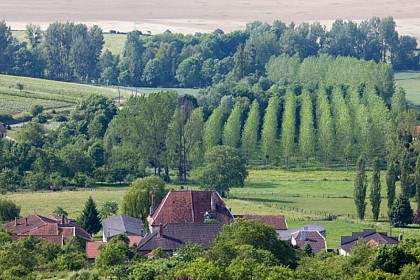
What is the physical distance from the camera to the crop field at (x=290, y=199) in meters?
78.4

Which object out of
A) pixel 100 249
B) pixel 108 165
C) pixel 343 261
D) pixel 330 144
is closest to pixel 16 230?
pixel 100 249

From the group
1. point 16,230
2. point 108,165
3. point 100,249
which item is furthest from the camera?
point 108,165

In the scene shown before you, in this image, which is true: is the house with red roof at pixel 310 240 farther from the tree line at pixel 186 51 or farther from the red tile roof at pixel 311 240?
the tree line at pixel 186 51

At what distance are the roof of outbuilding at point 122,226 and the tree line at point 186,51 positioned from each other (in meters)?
65.9

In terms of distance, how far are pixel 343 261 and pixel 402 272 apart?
164 inches

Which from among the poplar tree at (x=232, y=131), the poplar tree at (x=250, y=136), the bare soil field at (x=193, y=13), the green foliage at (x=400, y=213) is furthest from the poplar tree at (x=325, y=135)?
the bare soil field at (x=193, y=13)

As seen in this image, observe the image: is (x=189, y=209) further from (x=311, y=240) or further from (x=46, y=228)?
(x=46, y=228)

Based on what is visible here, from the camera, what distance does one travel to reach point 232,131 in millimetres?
104438

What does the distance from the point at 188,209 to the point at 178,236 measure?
7.38 meters

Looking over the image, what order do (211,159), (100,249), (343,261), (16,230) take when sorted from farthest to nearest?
(211,159) < (16,230) < (100,249) < (343,261)

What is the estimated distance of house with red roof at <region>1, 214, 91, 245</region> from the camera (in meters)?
68.0

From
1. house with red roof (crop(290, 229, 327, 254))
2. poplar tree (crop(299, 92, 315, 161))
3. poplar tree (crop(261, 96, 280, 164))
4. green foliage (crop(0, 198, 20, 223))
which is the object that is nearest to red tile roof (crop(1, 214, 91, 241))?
green foliage (crop(0, 198, 20, 223))

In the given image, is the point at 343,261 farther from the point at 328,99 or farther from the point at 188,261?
the point at 328,99

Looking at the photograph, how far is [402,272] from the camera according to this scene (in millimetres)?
53719
